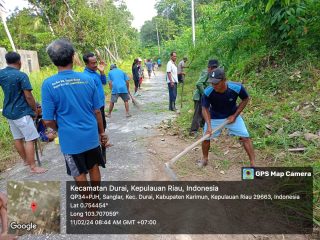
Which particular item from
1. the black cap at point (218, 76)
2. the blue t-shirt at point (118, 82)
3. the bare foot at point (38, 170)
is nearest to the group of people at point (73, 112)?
the black cap at point (218, 76)

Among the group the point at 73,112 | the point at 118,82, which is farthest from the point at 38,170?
the point at 118,82

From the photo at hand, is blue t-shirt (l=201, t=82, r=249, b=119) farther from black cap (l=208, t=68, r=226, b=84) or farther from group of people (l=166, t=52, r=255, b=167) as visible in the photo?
black cap (l=208, t=68, r=226, b=84)

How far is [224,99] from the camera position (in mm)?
3920

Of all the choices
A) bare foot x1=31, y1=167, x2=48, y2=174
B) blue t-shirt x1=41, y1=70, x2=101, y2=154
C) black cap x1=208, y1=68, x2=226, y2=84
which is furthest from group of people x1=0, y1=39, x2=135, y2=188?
bare foot x1=31, y1=167, x2=48, y2=174

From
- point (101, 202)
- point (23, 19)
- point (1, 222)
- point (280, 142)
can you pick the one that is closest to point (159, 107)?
point (280, 142)

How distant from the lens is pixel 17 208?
9.26ft

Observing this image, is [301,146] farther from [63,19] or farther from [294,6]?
[63,19]

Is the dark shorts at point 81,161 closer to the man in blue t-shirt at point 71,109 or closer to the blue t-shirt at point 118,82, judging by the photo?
the man in blue t-shirt at point 71,109

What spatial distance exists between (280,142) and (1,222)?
12.6 feet

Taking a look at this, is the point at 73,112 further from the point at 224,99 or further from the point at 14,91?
the point at 224,99

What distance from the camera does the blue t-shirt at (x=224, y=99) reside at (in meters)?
3.90

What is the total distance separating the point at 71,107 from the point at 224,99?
7.04 ft

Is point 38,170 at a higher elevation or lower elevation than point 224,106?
lower

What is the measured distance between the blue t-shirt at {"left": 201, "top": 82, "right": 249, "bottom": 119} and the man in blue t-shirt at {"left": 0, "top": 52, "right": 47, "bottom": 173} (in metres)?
2.49
